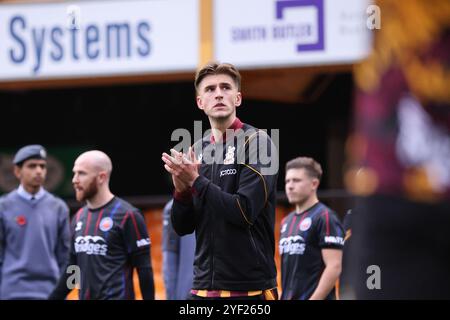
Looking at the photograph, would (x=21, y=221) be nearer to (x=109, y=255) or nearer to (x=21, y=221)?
(x=21, y=221)

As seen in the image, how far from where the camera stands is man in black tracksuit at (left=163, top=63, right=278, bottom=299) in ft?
17.6

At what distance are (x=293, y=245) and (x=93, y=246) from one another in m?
1.60

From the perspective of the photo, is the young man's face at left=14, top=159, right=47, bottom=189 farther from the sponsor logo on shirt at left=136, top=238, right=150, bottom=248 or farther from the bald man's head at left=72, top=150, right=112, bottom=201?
the sponsor logo on shirt at left=136, top=238, right=150, bottom=248

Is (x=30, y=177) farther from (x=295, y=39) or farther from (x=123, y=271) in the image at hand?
(x=295, y=39)

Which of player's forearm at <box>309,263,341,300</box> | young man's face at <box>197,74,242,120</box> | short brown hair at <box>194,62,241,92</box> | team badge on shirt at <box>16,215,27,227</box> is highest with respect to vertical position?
short brown hair at <box>194,62,241,92</box>

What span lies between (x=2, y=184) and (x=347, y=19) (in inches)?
301

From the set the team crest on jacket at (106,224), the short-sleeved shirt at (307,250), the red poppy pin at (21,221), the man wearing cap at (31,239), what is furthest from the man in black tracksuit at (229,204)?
the red poppy pin at (21,221)

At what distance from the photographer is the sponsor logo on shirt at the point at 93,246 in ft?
24.6

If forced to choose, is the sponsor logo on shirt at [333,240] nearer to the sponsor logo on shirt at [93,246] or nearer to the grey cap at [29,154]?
the sponsor logo on shirt at [93,246]

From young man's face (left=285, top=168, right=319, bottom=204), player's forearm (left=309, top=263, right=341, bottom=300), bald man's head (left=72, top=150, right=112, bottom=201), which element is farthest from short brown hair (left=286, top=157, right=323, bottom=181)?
bald man's head (left=72, top=150, right=112, bottom=201)

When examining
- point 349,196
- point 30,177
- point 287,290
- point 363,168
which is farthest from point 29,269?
point 363,168

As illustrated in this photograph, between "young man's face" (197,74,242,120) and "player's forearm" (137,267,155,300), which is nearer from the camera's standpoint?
"young man's face" (197,74,242,120)

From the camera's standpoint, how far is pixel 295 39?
40.3 feet

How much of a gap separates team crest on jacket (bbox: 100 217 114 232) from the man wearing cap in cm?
199
